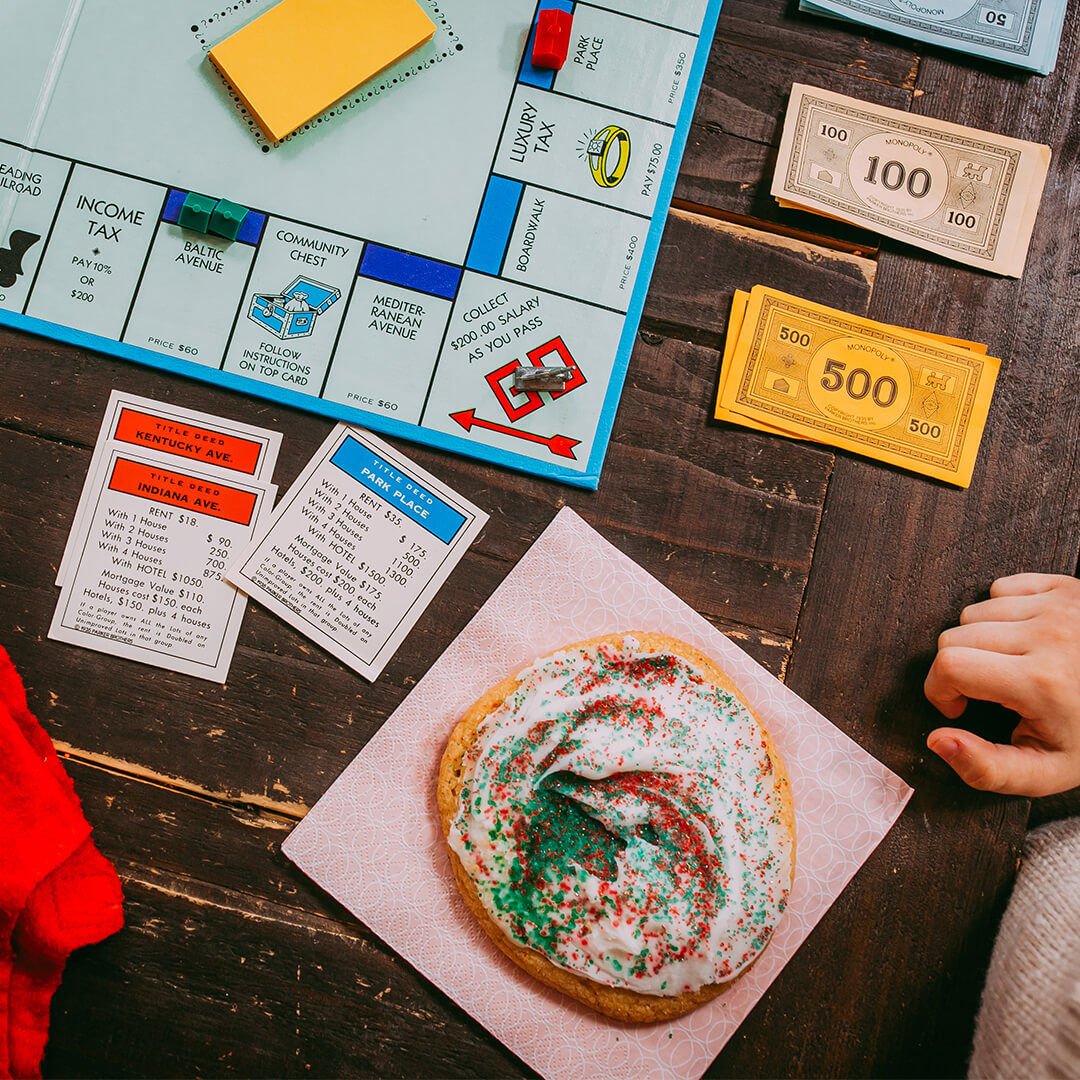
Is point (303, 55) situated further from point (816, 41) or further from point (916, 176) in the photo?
point (916, 176)

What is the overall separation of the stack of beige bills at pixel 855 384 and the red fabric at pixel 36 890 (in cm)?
81

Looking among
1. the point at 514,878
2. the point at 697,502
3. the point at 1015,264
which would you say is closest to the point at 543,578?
the point at 697,502

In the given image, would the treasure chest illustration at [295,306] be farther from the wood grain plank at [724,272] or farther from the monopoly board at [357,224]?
the wood grain plank at [724,272]

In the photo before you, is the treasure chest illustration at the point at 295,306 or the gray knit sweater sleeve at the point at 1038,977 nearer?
the gray knit sweater sleeve at the point at 1038,977

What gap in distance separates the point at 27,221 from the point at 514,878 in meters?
0.87

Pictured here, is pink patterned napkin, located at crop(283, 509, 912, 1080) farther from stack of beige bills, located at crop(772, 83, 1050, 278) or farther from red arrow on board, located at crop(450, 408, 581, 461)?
stack of beige bills, located at crop(772, 83, 1050, 278)

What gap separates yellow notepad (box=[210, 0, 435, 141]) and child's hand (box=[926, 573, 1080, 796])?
0.88 metres

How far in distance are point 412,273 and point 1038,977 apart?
0.96 m

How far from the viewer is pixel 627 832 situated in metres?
0.79

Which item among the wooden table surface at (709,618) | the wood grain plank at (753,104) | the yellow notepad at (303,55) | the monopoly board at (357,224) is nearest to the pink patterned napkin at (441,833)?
the wooden table surface at (709,618)

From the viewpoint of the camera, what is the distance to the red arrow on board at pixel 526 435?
869mm

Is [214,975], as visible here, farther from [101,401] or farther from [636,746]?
[101,401]

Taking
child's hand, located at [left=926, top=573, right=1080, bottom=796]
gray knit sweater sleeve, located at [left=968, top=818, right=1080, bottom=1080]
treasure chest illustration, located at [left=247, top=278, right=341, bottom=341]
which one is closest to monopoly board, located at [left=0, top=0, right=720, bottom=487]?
treasure chest illustration, located at [left=247, top=278, right=341, bottom=341]

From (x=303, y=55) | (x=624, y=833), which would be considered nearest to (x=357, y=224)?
(x=303, y=55)
